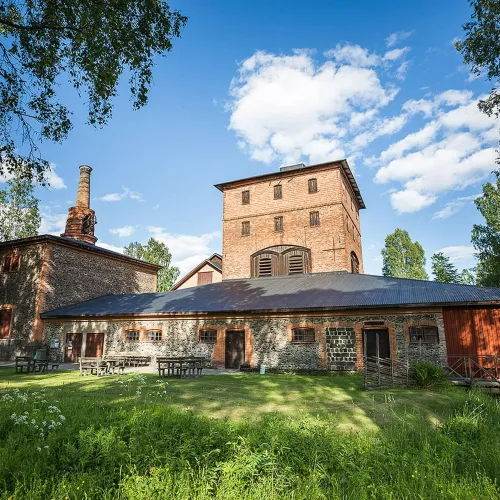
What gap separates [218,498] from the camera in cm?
446

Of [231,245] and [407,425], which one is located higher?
[231,245]

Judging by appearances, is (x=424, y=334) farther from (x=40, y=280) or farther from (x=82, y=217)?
(x=82, y=217)

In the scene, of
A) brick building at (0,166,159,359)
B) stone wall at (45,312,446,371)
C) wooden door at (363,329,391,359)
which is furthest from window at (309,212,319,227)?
brick building at (0,166,159,359)

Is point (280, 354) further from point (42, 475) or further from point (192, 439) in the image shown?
point (42, 475)

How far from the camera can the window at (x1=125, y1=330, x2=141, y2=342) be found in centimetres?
2230

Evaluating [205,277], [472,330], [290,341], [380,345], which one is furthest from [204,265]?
[472,330]

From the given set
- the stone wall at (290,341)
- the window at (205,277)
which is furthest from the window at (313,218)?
the window at (205,277)

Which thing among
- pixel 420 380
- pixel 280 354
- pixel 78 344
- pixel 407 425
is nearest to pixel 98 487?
pixel 407 425

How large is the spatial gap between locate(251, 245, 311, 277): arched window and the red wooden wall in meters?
11.9

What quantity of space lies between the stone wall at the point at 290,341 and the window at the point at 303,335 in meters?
0.20

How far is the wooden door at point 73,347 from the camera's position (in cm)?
2392

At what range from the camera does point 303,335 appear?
1817cm

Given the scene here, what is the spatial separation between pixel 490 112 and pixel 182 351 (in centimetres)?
Result: 1879

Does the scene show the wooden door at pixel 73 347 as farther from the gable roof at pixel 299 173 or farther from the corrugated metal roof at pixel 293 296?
the gable roof at pixel 299 173
